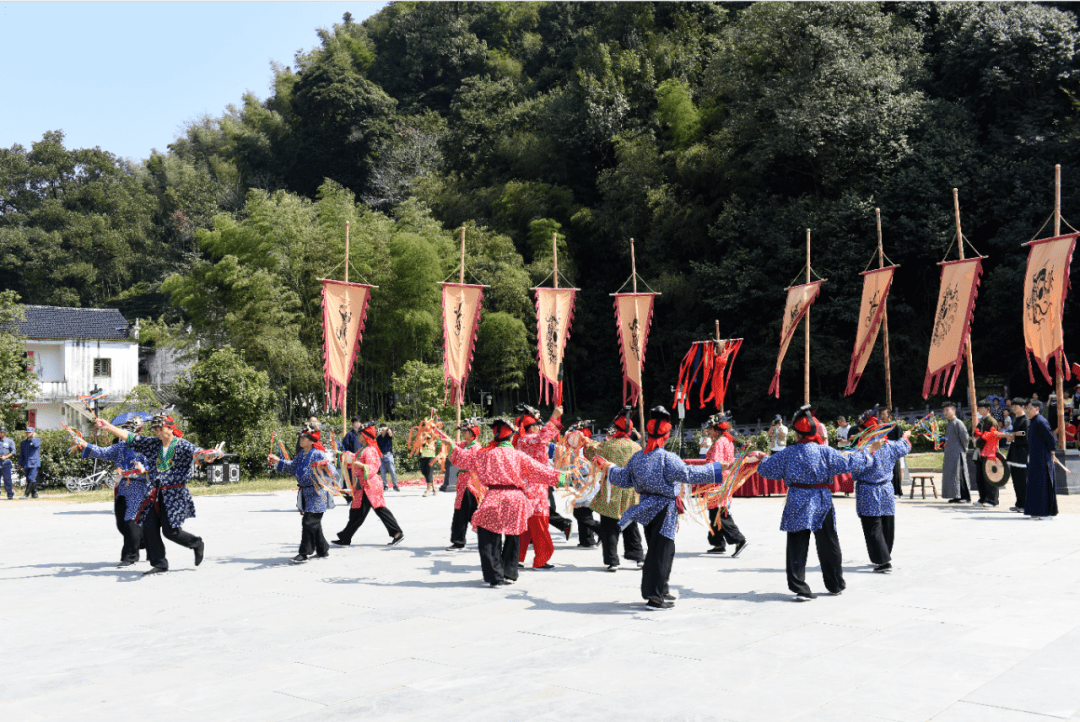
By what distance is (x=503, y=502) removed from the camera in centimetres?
762

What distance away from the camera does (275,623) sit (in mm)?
6223

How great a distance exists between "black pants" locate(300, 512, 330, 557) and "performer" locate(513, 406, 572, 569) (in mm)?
2183

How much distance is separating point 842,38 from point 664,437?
24832mm

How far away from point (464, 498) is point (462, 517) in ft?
0.80

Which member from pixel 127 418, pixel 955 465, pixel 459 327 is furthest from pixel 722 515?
pixel 459 327

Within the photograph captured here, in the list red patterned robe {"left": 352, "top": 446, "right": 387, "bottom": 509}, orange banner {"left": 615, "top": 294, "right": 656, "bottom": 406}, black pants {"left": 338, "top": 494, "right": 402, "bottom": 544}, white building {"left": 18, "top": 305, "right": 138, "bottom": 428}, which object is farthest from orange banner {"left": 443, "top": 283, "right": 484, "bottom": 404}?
white building {"left": 18, "top": 305, "right": 138, "bottom": 428}

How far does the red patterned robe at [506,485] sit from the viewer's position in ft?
24.9

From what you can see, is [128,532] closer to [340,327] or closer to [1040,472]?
[340,327]

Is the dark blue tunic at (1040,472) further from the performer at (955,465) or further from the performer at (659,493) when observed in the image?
the performer at (659,493)

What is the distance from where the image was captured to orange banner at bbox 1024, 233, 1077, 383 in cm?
1284

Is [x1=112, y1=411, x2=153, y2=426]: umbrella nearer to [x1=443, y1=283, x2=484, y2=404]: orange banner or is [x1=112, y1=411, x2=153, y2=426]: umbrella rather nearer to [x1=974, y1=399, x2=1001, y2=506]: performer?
[x1=443, y1=283, x2=484, y2=404]: orange banner

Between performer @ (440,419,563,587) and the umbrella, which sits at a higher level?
the umbrella

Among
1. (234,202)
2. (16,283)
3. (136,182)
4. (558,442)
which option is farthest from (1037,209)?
(136,182)

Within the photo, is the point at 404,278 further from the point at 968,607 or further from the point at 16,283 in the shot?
the point at 16,283
